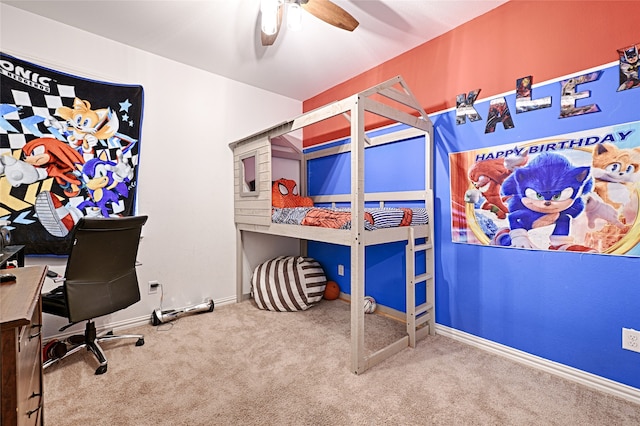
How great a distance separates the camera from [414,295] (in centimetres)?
220

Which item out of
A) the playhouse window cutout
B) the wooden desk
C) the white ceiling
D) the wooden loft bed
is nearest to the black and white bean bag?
the wooden loft bed

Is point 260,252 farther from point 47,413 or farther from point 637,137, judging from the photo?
point 637,137

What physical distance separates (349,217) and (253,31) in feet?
5.51

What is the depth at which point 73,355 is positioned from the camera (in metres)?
2.06

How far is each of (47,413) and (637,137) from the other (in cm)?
339

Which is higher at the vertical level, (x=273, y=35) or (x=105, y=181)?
(x=273, y=35)

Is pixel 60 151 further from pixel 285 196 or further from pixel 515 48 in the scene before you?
pixel 515 48

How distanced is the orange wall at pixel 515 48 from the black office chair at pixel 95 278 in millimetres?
2515

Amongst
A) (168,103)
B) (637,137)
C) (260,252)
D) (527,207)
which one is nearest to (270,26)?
(168,103)

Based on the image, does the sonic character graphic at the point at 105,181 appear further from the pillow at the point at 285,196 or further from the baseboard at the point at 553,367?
the baseboard at the point at 553,367

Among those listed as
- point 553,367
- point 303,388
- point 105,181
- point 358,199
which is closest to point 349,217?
point 358,199

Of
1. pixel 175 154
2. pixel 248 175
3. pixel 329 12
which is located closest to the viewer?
pixel 329 12

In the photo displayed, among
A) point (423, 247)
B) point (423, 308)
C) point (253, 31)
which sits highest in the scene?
point (253, 31)

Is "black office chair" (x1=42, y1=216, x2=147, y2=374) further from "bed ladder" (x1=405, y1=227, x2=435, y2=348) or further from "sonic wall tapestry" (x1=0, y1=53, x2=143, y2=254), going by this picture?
"bed ladder" (x1=405, y1=227, x2=435, y2=348)
